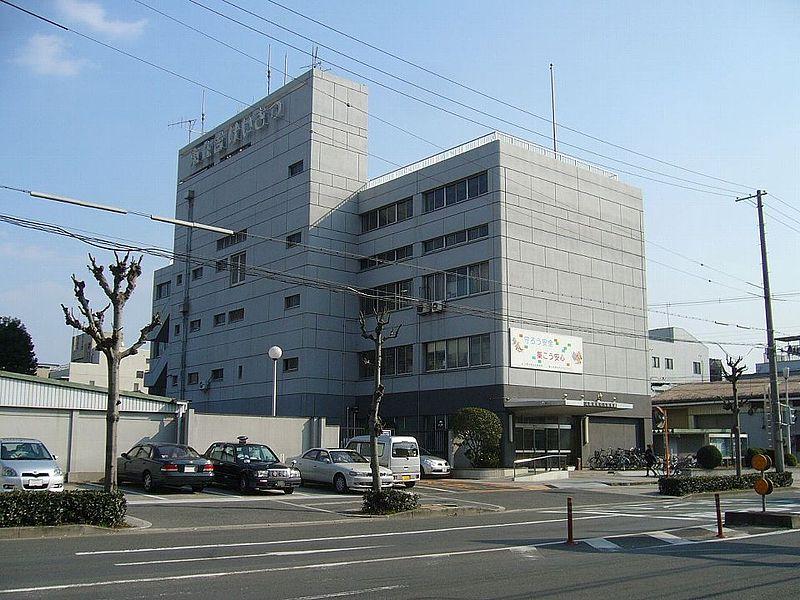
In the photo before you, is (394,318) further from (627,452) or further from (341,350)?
(627,452)

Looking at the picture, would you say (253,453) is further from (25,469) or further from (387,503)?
(25,469)

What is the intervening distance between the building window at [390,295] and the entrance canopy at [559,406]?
8.83 metres

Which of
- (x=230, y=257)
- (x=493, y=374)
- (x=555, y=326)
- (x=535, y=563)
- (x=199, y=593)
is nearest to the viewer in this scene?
(x=199, y=593)

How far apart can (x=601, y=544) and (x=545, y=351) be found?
2857 cm

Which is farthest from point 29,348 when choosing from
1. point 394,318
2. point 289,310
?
point 394,318

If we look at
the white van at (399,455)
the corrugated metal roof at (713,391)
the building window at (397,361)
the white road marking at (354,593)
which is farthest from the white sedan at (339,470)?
the corrugated metal roof at (713,391)

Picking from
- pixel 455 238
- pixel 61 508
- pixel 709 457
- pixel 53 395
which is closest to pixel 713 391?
pixel 709 457

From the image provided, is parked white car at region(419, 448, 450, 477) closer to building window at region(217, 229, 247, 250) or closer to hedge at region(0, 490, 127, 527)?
hedge at region(0, 490, 127, 527)

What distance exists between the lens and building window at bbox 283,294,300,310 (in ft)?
163

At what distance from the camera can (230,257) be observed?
183ft

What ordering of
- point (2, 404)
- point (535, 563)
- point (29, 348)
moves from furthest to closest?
1. point (29, 348)
2. point (2, 404)
3. point (535, 563)

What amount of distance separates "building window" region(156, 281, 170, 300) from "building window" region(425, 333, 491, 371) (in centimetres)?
3003

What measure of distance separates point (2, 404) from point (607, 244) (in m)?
34.0

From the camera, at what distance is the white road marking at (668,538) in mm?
15734
